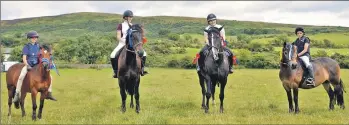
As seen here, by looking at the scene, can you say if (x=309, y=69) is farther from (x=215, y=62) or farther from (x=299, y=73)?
(x=215, y=62)

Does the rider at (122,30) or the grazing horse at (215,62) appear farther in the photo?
the rider at (122,30)

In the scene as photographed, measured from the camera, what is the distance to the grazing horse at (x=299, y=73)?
42.2ft

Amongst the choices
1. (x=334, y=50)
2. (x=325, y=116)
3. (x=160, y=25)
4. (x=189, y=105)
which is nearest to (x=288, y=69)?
(x=325, y=116)

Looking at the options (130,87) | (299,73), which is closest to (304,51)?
(299,73)

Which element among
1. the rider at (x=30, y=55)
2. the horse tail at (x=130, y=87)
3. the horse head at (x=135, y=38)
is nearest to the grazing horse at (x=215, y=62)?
the horse head at (x=135, y=38)

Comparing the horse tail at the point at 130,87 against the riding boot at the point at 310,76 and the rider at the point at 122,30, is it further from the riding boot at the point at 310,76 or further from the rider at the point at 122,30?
the riding boot at the point at 310,76

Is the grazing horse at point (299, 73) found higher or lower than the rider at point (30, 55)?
lower

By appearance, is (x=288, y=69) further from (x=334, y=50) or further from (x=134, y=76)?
(x=334, y=50)

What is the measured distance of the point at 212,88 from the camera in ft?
45.9

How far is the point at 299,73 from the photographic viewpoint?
43.3 feet

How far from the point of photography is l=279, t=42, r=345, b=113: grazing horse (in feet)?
42.2

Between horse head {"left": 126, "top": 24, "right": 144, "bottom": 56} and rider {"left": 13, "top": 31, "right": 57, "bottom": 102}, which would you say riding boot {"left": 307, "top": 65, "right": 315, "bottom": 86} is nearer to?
horse head {"left": 126, "top": 24, "right": 144, "bottom": 56}

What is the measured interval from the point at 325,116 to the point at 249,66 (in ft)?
181

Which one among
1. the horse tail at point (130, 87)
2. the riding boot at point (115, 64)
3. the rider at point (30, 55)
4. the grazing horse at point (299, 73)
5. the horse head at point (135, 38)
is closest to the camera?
the horse head at point (135, 38)
